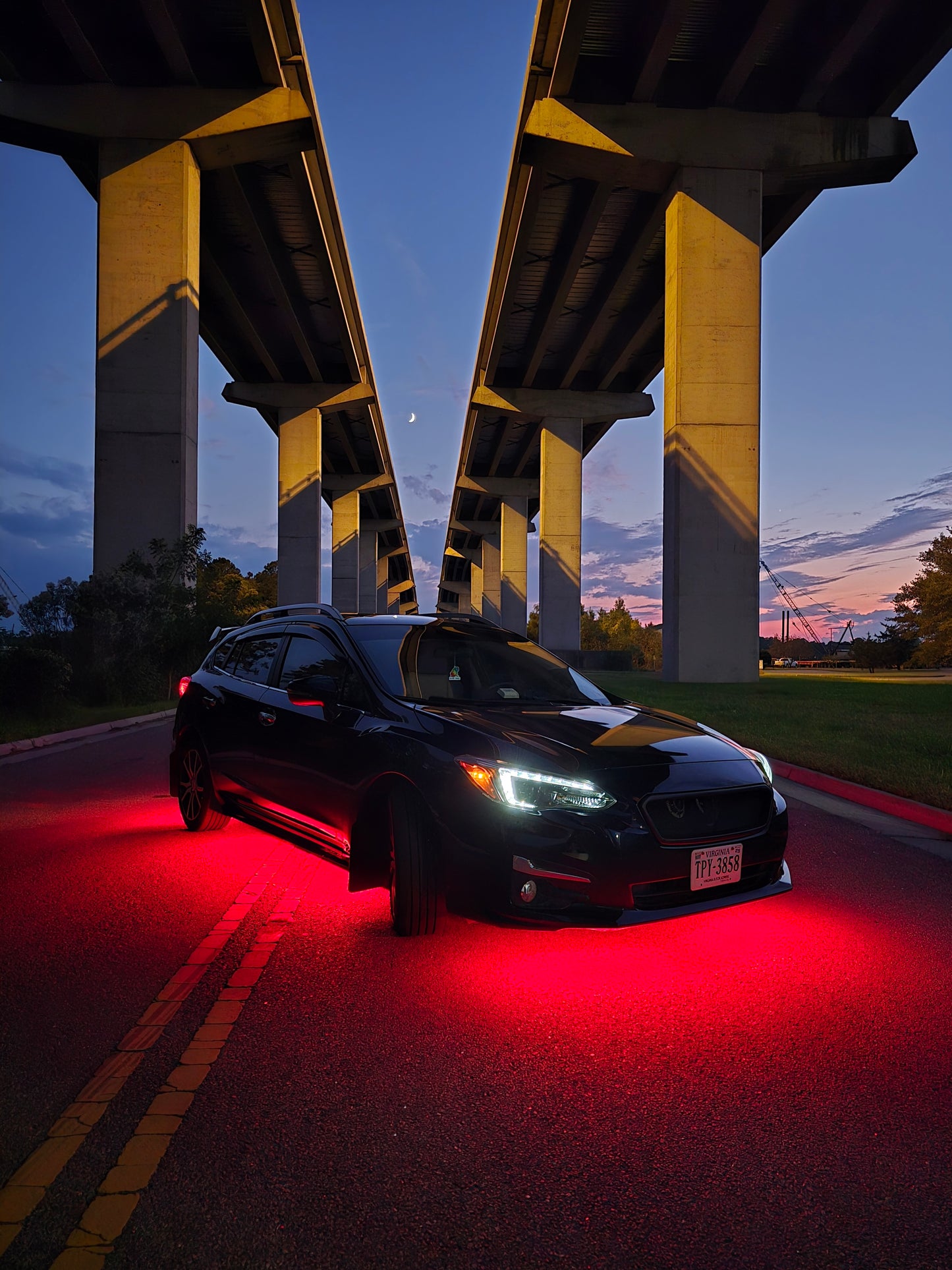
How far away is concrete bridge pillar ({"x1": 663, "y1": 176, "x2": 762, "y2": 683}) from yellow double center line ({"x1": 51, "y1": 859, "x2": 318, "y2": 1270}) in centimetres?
2045

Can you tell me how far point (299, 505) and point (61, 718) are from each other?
1175 inches

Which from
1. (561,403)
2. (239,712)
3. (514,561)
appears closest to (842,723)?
(239,712)

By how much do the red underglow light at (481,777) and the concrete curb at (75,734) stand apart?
9.54 metres

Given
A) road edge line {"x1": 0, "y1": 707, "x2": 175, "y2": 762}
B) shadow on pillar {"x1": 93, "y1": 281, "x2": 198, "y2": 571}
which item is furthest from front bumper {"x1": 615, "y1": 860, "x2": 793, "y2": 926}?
shadow on pillar {"x1": 93, "y1": 281, "x2": 198, "y2": 571}

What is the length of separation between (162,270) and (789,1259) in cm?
2573

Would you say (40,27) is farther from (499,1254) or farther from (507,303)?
A: (499,1254)

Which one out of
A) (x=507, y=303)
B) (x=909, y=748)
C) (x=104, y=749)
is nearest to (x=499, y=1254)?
(x=909, y=748)

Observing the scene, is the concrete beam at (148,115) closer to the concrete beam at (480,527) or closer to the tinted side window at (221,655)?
the tinted side window at (221,655)

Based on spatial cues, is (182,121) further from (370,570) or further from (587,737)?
(370,570)

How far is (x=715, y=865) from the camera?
3.92m

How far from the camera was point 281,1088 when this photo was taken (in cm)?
287

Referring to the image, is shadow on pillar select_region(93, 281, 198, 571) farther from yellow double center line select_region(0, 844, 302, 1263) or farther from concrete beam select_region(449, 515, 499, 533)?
concrete beam select_region(449, 515, 499, 533)

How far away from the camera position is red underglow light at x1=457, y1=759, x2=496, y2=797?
3.82m

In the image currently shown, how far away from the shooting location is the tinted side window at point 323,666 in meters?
4.95
